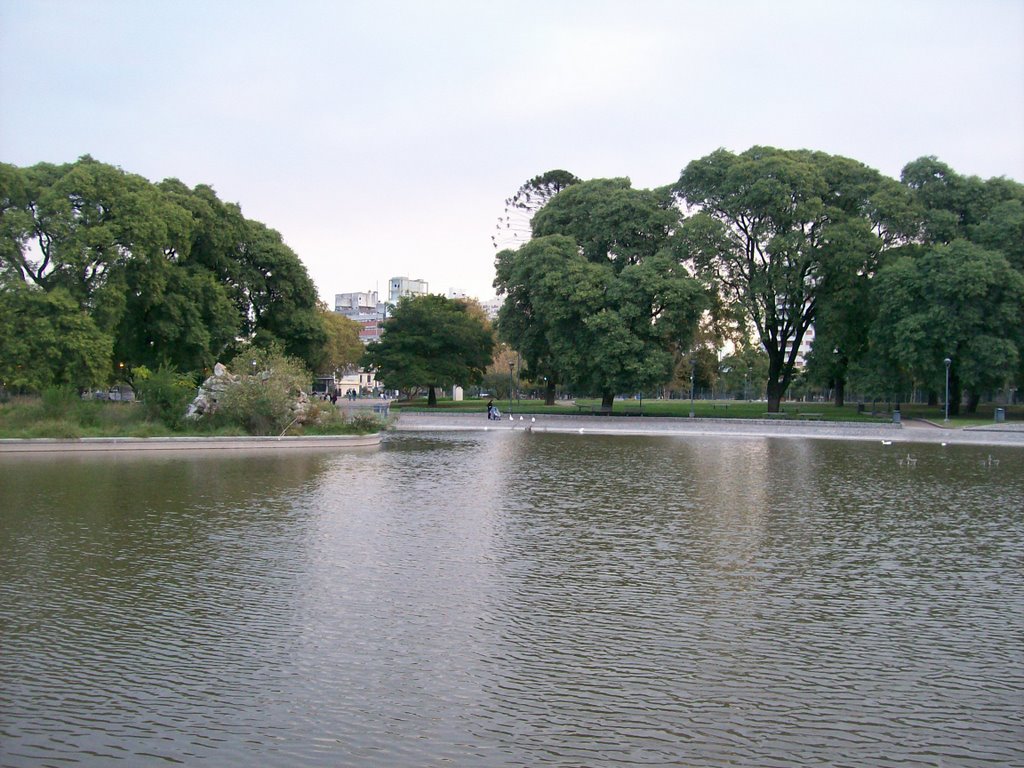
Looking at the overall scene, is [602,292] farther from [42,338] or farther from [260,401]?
[42,338]

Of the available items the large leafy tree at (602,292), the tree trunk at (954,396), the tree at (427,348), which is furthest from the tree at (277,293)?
the tree trunk at (954,396)

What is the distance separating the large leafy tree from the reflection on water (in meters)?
27.9

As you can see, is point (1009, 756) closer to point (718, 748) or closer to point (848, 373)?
point (718, 748)

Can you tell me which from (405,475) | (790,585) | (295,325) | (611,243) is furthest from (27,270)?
(790,585)

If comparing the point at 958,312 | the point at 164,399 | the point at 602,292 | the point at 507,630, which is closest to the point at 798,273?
the point at 958,312

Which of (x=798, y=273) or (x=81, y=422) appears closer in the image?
(x=81, y=422)

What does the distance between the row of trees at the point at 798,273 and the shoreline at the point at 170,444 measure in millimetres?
18653

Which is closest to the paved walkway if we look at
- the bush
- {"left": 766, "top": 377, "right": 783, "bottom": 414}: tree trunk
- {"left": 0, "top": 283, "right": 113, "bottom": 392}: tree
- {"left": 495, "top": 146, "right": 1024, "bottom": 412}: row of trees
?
{"left": 495, "top": 146, "right": 1024, "bottom": 412}: row of trees

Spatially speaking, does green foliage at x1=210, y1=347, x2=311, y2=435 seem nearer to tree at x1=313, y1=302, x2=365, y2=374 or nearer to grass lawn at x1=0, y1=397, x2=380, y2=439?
grass lawn at x1=0, y1=397, x2=380, y2=439

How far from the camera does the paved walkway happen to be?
1340 inches

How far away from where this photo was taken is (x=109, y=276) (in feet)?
118

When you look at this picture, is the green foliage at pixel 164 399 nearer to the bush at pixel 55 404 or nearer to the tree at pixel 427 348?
the bush at pixel 55 404

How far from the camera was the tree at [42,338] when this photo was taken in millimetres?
33031

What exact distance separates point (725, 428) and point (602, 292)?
10638 mm
